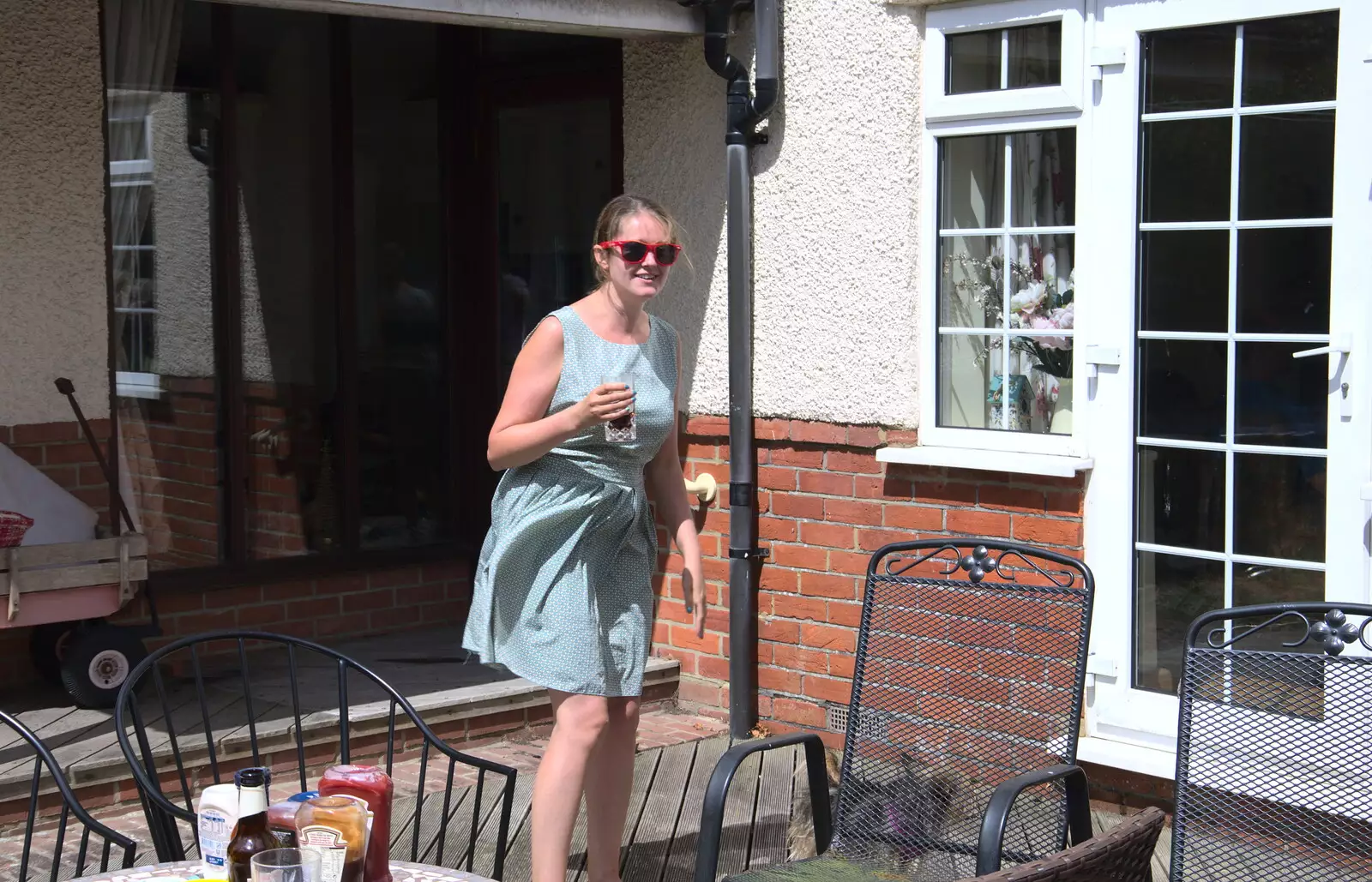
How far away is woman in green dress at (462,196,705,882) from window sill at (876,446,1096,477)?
4.98 feet

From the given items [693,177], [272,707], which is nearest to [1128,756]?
[693,177]

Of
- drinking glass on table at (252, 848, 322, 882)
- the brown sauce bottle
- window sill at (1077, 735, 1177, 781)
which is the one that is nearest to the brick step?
window sill at (1077, 735, 1177, 781)

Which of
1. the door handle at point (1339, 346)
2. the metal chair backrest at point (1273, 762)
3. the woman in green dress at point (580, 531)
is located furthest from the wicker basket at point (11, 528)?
the door handle at point (1339, 346)

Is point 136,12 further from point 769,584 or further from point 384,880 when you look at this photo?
point 384,880

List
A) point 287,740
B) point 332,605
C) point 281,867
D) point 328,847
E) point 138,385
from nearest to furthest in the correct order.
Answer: point 281,867 < point 328,847 < point 287,740 < point 138,385 < point 332,605

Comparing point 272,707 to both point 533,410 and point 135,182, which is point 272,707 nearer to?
point 135,182

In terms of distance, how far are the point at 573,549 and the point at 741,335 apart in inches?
85.5

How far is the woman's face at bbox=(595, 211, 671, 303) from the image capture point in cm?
355

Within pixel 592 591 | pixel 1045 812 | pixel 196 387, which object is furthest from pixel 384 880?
pixel 196 387

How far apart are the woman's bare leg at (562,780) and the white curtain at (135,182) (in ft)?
9.83

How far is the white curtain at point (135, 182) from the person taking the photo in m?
5.87

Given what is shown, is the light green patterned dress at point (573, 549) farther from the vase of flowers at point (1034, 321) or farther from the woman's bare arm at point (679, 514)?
the vase of flowers at point (1034, 321)

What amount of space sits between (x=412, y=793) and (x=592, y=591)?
5.77ft

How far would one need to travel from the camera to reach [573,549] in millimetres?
3543
